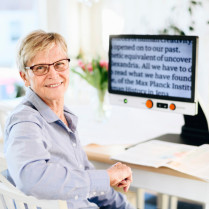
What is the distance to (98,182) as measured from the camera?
4.23 feet

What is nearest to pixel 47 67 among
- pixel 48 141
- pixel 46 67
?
pixel 46 67

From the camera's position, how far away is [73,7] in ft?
11.1

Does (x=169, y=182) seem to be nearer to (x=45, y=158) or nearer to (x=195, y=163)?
(x=195, y=163)

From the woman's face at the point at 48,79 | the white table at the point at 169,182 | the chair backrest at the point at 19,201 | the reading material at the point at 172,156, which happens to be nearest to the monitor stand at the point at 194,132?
the reading material at the point at 172,156

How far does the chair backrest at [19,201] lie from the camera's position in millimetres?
997

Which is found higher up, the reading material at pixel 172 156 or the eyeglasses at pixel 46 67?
the eyeglasses at pixel 46 67

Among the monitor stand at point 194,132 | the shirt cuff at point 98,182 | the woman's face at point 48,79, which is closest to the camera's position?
the shirt cuff at point 98,182

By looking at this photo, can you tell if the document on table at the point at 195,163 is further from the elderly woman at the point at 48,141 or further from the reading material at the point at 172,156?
the elderly woman at the point at 48,141

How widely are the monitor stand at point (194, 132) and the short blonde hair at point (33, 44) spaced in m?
0.80

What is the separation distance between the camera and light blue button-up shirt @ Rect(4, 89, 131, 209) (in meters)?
1.15

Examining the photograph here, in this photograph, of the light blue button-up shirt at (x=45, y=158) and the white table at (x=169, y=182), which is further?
the white table at (x=169, y=182)

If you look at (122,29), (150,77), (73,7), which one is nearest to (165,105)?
(150,77)

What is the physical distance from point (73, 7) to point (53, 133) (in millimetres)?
2194

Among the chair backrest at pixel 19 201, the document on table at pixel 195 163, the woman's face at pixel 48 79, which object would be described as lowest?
the document on table at pixel 195 163
